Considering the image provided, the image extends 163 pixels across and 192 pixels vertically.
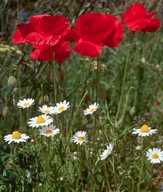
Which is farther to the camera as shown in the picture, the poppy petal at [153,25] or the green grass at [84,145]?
the poppy petal at [153,25]

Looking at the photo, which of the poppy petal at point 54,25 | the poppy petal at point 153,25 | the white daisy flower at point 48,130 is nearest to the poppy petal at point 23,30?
the poppy petal at point 54,25

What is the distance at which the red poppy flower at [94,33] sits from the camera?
2096 mm

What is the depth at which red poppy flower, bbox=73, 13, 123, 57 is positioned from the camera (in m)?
2.10

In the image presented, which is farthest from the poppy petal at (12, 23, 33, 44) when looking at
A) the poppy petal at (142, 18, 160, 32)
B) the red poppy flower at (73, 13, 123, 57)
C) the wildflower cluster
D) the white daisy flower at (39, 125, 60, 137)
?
the poppy petal at (142, 18, 160, 32)

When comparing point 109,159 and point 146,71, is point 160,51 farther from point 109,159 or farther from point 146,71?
point 109,159

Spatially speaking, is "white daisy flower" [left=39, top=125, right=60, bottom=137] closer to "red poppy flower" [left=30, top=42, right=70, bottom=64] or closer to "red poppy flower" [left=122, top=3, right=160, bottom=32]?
"red poppy flower" [left=30, top=42, right=70, bottom=64]

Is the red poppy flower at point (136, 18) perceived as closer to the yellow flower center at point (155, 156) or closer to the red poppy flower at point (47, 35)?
the red poppy flower at point (47, 35)

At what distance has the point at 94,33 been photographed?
2.12 metres

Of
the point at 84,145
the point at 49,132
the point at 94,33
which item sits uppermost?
the point at 94,33

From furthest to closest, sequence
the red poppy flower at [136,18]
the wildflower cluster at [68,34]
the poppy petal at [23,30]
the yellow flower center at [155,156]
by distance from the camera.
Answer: the red poppy flower at [136,18], the poppy petal at [23,30], the wildflower cluster at [68,34], the yellow flower center at [155,156]

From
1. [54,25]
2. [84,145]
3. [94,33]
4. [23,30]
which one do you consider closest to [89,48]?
[94,33]

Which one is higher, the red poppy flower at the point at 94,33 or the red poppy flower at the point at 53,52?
the red poppy flower at the point at 94,33

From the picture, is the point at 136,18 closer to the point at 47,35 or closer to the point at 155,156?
the point at 47,35

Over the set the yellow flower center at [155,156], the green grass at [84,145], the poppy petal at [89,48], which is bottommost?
the green grass at [84,145]
